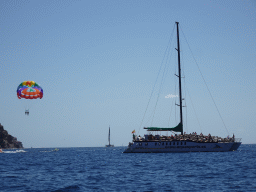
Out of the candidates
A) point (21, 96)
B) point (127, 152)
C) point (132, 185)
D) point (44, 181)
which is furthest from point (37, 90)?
point (132, 185)

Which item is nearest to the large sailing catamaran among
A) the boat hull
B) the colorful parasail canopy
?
the boat hull

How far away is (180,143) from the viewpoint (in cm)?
5788

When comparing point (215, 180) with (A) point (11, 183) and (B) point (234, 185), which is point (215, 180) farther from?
(A) point (11, 183)

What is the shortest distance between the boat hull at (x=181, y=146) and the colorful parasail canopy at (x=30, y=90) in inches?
871

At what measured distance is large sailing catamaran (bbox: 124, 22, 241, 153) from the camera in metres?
57.2

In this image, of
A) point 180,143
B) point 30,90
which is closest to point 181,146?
point 180,143

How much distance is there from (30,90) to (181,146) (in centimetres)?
3082

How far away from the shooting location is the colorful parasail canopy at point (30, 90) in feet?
185

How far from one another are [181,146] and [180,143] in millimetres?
594

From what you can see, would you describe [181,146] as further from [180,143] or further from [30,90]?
[30,90]

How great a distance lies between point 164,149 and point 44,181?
3789 cm

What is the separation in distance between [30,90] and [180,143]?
30.5m

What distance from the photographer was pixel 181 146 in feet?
190

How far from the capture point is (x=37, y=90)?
57.8 metres
